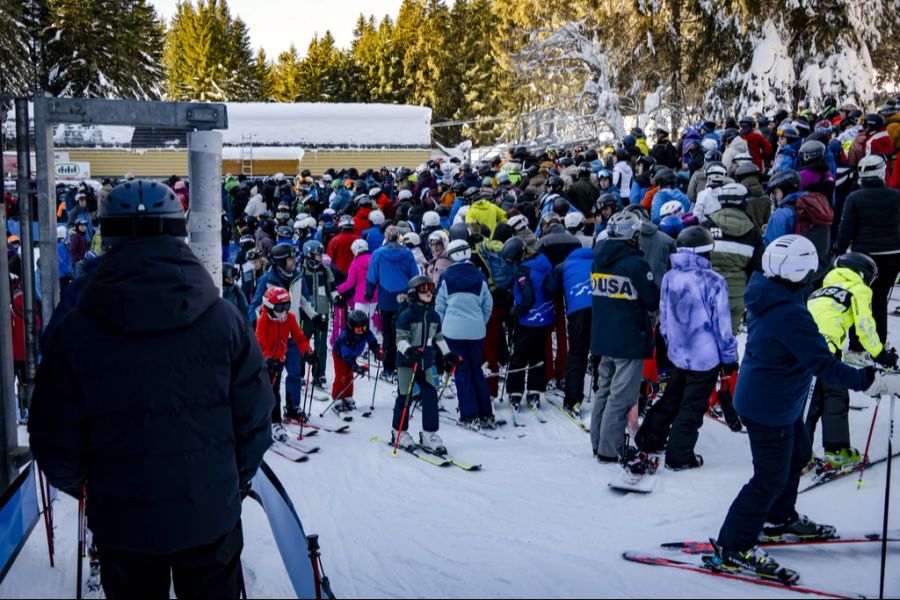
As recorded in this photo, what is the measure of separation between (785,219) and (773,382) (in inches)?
171

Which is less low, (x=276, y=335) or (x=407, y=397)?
(x=276, y=335)

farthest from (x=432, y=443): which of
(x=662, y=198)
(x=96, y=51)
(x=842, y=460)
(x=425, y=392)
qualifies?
(x=96, y=51)

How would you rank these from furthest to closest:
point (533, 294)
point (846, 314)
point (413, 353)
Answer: point (533, 294) < point (413, 353) < point (846, 314)

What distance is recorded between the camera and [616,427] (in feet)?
22.4

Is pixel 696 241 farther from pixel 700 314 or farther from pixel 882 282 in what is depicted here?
pixel 882 282

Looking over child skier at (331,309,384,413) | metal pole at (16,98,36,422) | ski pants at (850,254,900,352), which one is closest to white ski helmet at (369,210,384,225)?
child skier at (331,309,384,413)

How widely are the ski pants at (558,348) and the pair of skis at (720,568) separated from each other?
12.0 feet

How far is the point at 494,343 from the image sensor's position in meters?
9.22

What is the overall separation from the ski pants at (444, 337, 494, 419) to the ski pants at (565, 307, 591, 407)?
0.87 meters

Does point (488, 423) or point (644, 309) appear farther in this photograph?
point (488, 423)

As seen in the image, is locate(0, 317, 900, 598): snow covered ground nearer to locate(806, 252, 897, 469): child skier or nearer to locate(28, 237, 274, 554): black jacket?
locate(806, 252, 897, 469): child skier

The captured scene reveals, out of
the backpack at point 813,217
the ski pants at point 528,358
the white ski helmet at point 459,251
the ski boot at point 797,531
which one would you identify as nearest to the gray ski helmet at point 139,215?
the ski boot at point 797,531

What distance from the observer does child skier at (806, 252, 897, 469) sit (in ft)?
19.7

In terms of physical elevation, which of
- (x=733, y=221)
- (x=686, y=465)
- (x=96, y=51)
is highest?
(x=96, y=51)
